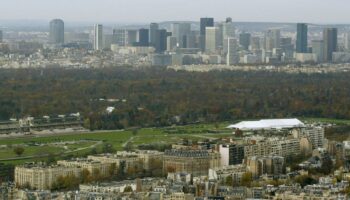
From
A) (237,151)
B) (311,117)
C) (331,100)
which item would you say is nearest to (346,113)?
(311,117)

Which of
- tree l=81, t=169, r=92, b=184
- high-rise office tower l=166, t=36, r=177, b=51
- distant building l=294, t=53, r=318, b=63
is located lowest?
→ distant building l=294, t=53, r=318, b=63

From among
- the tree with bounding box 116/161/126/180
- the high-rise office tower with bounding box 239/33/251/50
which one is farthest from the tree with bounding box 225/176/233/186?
the high-rise office tower with bounding box 239/33/251/50

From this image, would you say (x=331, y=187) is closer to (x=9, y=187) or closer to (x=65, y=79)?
(x=9, y=187)

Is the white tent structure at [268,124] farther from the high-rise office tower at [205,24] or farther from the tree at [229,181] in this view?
the high-rise office tower at [205,24]

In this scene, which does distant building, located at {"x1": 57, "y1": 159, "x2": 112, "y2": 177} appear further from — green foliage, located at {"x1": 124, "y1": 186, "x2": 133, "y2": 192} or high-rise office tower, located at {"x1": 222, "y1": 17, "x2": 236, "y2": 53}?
high-rise office tower, located at {"x1": 222, "y1": 17, "x2": 236, "y2": 53}

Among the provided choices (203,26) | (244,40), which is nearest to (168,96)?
(244,40)

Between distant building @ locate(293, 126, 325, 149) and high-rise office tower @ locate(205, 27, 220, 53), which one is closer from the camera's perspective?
distant building @ locate(293, 126, 325, 149)
